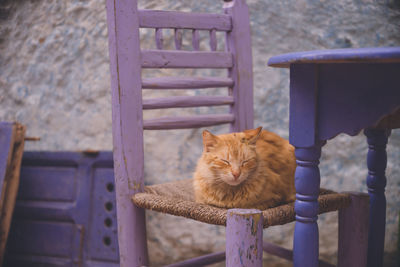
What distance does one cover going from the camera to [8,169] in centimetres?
190

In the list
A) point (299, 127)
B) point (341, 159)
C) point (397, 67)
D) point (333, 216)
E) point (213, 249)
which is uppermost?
point (397, 67)

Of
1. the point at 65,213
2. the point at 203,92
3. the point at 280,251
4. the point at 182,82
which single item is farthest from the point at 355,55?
the point at 65,213

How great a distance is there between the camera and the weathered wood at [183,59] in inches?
51.4

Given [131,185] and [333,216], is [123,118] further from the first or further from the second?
[333,216]

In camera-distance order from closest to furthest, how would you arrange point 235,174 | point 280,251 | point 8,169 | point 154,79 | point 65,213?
1. point 235,174
2. point 154,79
3. point 280,251
4. point 8,169
5. point 65,213

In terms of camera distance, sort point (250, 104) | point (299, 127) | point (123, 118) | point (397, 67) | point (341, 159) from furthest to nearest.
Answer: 1. point (341, 159)
2. point (250, 104)
3. point (123, 118)
4. point (299, 127)
5. point (397, 67)

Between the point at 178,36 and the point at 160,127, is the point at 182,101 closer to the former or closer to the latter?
the point at 160,127

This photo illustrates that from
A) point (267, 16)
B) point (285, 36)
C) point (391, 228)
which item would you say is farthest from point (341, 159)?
point (267, 16)

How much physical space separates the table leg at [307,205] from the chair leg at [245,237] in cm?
13

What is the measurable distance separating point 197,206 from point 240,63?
0.67 meters

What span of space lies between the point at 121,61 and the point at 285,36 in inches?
40.0

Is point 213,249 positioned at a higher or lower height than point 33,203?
lower

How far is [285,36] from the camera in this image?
197 cm

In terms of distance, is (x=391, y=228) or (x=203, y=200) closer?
(x=203, y=200)
